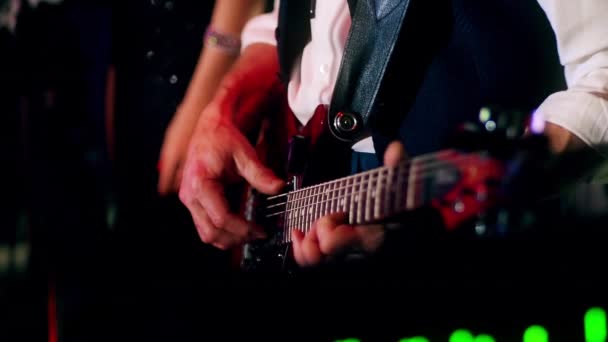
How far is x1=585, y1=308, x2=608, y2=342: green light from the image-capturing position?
1.12 m

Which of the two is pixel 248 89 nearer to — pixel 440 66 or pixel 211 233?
pixel 211 233

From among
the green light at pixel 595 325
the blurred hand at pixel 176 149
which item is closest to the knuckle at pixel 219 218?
the blurred hand at pixel 176 149

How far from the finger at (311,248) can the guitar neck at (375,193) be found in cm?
4

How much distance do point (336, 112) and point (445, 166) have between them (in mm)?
364

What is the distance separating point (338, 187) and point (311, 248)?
4.5 inches

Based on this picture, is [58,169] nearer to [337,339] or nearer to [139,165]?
[139,165]

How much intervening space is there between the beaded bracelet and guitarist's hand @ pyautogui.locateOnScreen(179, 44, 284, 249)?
0.76 feet

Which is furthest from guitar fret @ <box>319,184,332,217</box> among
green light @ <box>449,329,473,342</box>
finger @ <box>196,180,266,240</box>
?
green light @ <box>449,329,473,342</box>

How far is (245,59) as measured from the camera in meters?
1.40

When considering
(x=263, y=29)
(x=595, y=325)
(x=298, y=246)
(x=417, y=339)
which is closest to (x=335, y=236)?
(x=298, y=246)

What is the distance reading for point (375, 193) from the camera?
0.76m

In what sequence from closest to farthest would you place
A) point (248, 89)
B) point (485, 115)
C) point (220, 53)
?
point (485, 115), point (248, 89), point (220, 53)

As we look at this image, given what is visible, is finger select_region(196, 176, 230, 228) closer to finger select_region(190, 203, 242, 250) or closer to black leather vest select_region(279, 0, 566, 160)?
finger select_region(190, 203, 242, 250)

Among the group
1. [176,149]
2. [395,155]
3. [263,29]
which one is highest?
[263,29]
